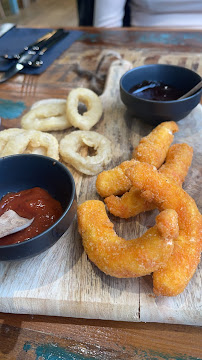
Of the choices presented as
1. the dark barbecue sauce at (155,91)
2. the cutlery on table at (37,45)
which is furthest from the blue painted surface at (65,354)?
the cutlery on table at (37,45)

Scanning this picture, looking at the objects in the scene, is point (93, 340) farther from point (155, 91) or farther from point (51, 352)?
point (155, 91)

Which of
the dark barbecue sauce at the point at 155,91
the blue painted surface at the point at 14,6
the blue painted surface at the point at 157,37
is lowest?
the blue painted surface at the point at 14,6

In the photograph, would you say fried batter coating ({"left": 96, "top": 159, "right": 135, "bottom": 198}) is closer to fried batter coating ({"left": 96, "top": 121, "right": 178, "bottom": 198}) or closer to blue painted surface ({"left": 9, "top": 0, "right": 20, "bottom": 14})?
fried batter coating ({"left": 96, "top": 121, "right": 178, "bottom": 198})

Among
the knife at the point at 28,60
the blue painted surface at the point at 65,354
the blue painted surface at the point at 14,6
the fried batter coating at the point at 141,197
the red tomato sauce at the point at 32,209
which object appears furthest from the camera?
the blue painted surface at the point at 14,6

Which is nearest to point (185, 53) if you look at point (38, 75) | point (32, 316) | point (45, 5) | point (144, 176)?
point (38, 75)

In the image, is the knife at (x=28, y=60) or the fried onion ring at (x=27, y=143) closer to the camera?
the fried onion ring at (x=27, y=143)

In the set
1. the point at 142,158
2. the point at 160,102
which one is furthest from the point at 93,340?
the point at 160,102

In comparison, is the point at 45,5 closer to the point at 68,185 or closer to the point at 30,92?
the point at 30,92

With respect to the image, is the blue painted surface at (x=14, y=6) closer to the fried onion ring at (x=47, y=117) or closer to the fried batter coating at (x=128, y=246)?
the fried onion ring at (x=47, y=117)
